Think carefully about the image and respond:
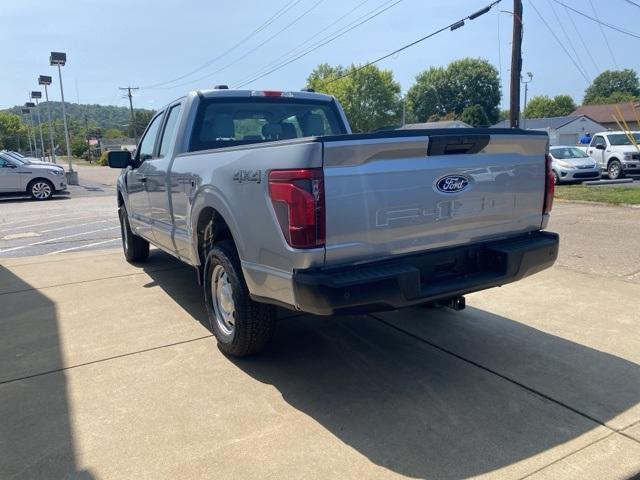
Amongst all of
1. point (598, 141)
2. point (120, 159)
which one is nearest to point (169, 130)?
point (120, 159)

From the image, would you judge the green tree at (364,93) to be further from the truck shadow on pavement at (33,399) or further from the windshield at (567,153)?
the truck shadow on pavement at (33,399)

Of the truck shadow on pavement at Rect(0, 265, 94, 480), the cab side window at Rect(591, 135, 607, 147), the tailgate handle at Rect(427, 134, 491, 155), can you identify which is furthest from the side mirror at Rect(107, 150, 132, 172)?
the cab side window at Rect(591, 135, 607, 147)

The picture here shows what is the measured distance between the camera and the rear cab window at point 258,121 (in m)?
4.79

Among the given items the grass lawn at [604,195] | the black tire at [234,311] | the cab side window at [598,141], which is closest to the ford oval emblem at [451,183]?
the black tire at [234,311]

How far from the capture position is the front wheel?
19.0 metres

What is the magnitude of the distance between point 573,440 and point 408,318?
210 cm

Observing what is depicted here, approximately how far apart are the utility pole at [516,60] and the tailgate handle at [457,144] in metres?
16.7

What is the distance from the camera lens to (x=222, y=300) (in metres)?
3.99

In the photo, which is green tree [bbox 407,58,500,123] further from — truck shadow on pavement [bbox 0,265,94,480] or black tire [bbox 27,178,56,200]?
truck shadow on pavement [bbox 0,265,94,480]

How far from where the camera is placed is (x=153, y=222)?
5.54m

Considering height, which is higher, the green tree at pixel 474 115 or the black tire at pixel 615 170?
the green tree at pixel 474 115

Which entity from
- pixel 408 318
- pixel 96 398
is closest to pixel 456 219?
pixel 408 318

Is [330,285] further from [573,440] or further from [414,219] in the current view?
[573,440]

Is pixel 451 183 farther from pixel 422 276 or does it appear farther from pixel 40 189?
pixel 40 189
